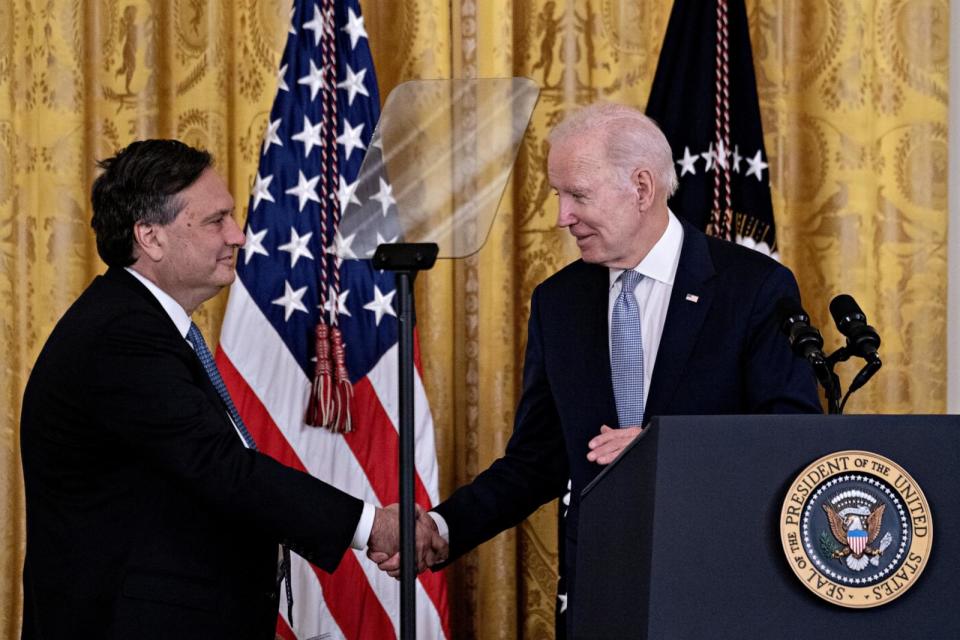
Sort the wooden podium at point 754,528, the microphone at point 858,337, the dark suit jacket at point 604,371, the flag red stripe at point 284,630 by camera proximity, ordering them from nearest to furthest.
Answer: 1. the wooden podium at point 754,528
2. the microphone at point 858,337
3. the dark suit jacket at point 604,371
4. the flag red stripe at point 284,630

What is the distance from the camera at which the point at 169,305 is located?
2.54 meters

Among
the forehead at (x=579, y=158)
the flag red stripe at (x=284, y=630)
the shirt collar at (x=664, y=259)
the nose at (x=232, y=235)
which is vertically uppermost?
the forehead at (x=579, y=158)

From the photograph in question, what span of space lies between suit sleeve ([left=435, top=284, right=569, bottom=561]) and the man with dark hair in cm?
35

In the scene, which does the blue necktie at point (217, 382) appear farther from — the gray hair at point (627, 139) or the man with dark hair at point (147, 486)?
Result: the gray hair at point (627, 139)

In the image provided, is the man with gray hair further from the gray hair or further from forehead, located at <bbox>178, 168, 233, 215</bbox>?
forehead, located at <bbox>178, 168, 233, 215</bbox>

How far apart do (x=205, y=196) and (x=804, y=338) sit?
137 centimetres

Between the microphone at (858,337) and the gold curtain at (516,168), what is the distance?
1985mm

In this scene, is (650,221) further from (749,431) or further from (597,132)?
(749,431)

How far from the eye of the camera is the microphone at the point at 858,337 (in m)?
1.71

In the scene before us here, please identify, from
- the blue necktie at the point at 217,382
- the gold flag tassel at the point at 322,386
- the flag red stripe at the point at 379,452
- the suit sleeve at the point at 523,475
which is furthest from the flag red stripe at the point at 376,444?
the blue necktie at the point at 217,382

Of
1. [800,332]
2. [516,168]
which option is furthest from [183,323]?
[516,168]

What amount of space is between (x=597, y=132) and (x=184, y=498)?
1.21m

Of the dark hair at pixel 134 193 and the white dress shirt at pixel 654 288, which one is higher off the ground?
the dark hair at pixel 134 193

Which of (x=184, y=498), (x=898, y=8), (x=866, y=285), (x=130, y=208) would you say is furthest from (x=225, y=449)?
(x=898, y=8)
